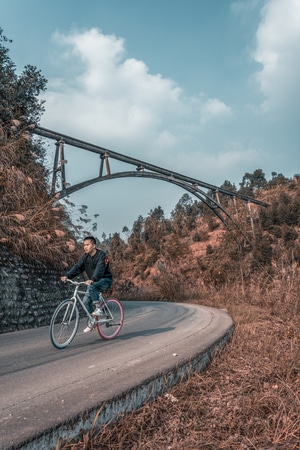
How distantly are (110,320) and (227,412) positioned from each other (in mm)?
3417

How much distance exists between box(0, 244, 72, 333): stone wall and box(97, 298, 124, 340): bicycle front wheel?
2.24 m

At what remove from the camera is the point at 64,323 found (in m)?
5.54

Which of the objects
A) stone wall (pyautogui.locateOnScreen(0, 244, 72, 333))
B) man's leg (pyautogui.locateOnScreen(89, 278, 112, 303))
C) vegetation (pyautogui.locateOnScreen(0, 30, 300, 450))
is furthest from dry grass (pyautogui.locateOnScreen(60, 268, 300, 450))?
stone wall (pyautogui.locateOnScreen(0, 244, 72, 333))

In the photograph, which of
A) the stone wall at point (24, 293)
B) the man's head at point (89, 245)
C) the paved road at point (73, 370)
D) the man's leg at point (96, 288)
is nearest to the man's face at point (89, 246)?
the man's head at point (89, 245)

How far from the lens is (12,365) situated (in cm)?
425

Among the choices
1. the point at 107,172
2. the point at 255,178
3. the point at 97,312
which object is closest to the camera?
the point at 97,312

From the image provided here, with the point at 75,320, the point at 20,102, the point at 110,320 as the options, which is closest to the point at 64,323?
the point at 75,320

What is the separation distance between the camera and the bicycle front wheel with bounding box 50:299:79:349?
5.29 metres

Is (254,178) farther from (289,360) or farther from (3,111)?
(289,360)

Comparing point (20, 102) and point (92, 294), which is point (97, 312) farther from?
point (20, 102)

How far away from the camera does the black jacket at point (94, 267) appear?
596 cm

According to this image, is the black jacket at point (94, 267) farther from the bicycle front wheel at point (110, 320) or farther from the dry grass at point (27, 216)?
the dry grass at point (27, 216)

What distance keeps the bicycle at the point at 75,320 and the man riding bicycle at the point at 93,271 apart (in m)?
0.12

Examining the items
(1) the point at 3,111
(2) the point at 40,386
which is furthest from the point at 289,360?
(1) the point at 3,111
